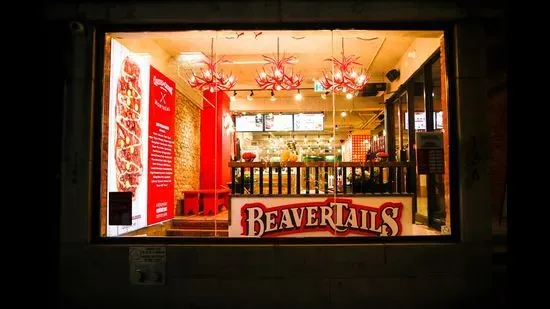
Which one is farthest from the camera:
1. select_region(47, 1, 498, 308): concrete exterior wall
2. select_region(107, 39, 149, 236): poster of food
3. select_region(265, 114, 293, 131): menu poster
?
select_region(265, 114, 293, 131): menu poster

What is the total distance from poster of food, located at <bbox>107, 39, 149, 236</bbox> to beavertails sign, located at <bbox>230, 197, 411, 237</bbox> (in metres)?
1.76

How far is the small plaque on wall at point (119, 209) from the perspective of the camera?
527 centimetres

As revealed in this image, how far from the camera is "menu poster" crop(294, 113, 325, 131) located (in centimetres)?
1239

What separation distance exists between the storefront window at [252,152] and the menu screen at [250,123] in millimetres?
868

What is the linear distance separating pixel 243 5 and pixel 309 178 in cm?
333

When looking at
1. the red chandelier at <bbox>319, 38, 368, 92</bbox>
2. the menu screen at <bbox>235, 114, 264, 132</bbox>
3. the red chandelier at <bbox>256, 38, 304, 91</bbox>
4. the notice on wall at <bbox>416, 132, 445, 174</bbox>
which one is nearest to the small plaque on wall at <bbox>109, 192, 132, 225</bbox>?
the red chandelier at <bbox>256, 38, 304, 91</bbox>

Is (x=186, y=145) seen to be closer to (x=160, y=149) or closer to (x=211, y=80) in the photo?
(x=160, y=149)

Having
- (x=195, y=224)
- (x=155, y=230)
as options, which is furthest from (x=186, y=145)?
(x=155, y=230)

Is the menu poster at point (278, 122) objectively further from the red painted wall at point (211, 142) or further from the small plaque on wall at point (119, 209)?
the small plaque on wall at point (119, 209)

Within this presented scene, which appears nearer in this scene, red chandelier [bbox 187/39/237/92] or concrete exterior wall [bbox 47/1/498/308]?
concrete exterior wall [bbox 47/1/498/308]

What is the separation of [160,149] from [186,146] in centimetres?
264

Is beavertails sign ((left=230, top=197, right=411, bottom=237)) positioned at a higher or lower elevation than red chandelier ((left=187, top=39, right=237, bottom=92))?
lower
